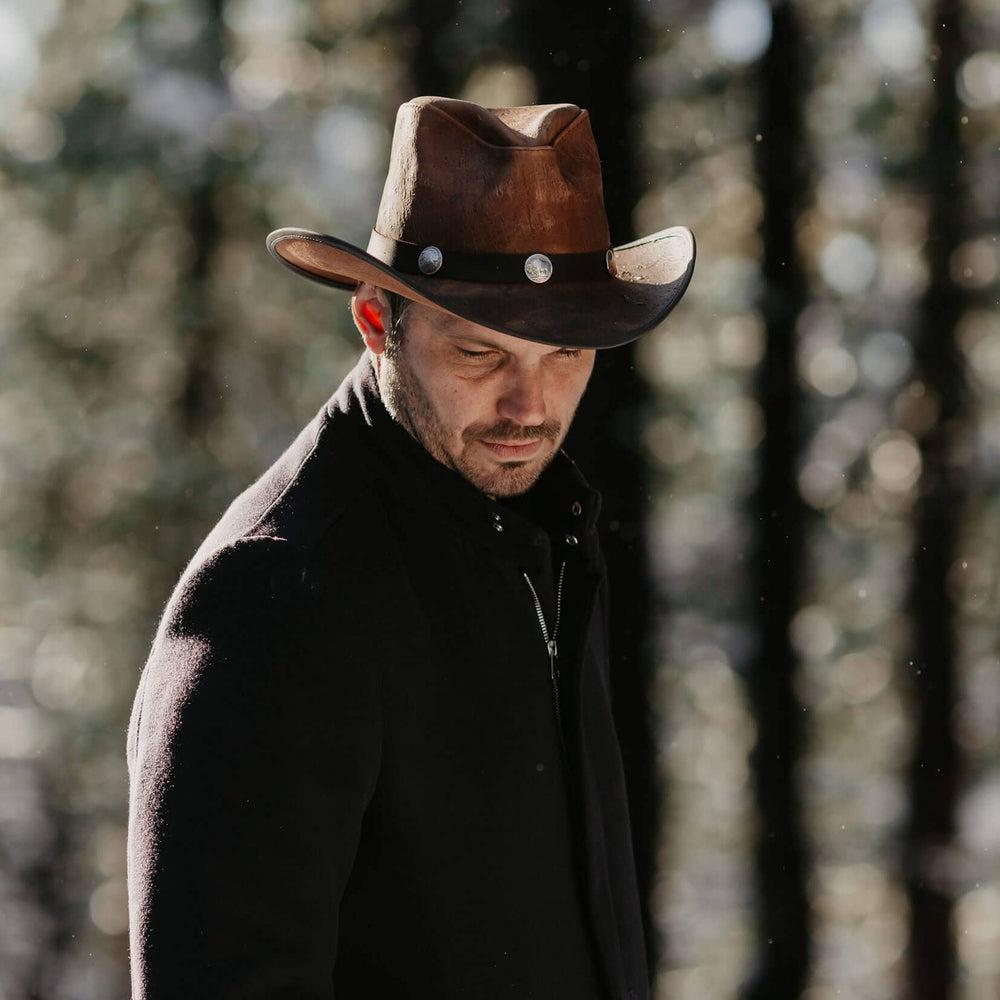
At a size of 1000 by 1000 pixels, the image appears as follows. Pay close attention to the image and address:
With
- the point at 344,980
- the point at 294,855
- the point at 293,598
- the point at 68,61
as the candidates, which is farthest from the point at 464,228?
the point at 68,61

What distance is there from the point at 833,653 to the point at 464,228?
8313 millimetres

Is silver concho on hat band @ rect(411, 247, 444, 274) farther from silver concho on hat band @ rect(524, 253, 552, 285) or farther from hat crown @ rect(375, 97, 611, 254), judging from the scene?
silver concho on hat band @ rect(524, 253, 552, 285)

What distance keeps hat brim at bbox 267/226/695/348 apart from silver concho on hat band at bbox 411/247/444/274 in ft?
0.05

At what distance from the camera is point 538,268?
1.97m

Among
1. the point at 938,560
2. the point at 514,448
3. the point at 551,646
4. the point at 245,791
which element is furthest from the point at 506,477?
the point at 938,560

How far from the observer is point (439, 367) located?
1.95m

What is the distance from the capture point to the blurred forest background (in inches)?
327

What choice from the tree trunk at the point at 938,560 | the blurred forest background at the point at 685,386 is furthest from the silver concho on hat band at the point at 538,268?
the tree trunk at the point at 938,560

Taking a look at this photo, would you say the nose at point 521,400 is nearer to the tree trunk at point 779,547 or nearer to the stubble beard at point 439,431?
the stubble beard at point 439,431

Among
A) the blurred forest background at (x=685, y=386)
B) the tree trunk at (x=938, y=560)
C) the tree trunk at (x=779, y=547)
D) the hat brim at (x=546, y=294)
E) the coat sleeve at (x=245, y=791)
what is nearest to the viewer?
the coat sleeve at (x=245, y=791)

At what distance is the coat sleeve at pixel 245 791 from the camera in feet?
5.01

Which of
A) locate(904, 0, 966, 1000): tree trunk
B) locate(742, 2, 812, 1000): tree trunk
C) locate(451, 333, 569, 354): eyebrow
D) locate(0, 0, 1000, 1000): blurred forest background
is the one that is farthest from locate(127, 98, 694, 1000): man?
locate(904, 0, 966, 1000): tree trunk

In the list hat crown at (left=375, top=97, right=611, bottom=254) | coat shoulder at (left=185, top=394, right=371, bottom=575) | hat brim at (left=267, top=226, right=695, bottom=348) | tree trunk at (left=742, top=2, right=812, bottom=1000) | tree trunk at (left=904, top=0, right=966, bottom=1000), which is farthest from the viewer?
tree trunk at (left=904, top=0, right=966, bottom=1000)

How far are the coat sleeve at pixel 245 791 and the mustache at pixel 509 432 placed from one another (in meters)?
0.42
